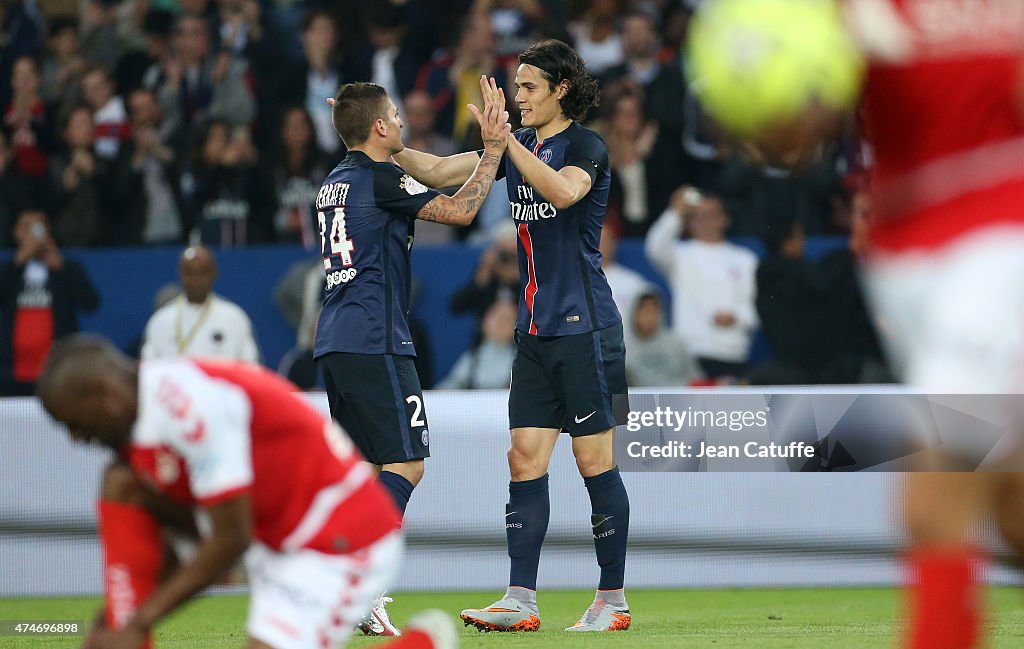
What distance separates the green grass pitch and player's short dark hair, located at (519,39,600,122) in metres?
2.35

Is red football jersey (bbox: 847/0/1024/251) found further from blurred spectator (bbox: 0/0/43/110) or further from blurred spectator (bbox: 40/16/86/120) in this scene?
blurred spectator (bbox: 0/0/43/110)

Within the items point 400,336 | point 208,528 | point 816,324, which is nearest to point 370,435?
point 400,336

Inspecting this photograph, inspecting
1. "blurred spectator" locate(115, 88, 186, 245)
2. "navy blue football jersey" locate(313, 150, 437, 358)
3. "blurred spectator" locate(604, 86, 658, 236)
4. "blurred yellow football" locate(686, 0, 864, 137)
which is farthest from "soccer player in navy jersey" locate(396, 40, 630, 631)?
"blurred spectator" locate(115, 88, 186, 245)

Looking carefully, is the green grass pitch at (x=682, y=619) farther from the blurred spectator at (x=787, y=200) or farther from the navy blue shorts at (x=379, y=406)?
the blurred spectator at (x=787, y=200)

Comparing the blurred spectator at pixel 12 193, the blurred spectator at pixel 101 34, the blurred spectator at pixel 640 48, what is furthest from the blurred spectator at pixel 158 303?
the blurred spectator at pixel 640 48

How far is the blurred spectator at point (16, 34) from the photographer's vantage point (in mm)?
14273

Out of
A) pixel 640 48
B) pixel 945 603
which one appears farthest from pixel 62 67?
pixel 945 603

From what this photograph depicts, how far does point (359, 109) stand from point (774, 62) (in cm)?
365

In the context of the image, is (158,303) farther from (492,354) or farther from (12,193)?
(492,354)

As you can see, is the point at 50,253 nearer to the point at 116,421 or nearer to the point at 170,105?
the point at 170,105

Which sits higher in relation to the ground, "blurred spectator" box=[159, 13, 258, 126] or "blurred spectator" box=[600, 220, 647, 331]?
"blurred spectator" box=[159, 13, 258, 126]

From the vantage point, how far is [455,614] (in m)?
7.77

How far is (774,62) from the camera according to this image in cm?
347

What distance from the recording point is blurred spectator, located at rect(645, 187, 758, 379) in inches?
425
